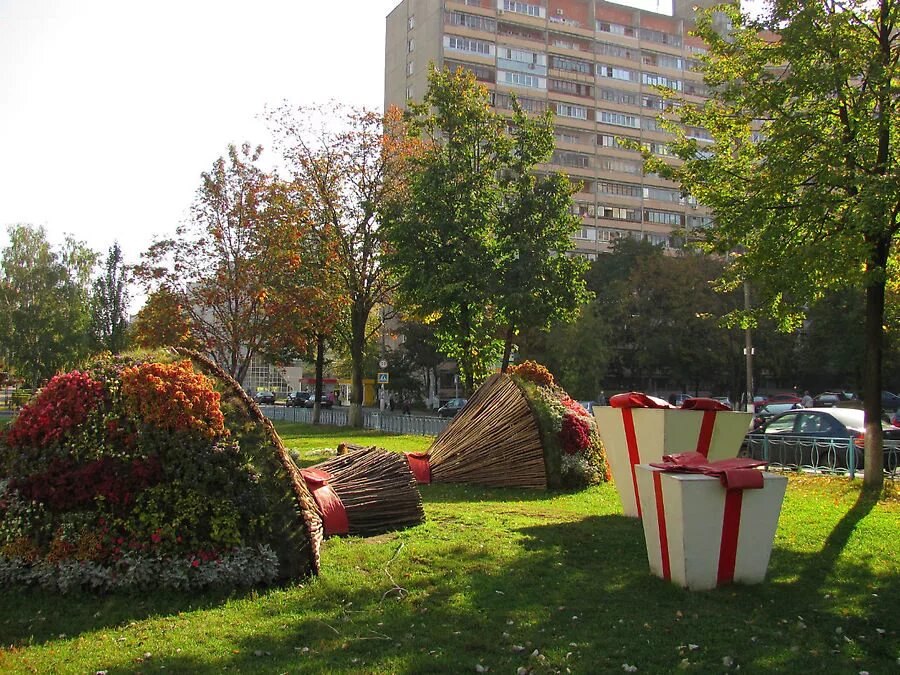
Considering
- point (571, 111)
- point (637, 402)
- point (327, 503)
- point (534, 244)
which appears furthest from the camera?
point (571, 111)

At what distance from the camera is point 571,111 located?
225 feet

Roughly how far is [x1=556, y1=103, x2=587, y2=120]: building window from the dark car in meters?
56.0

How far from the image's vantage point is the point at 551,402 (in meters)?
12.4

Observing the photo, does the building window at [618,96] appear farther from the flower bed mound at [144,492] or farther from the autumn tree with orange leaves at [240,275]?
the flower bed mound at [144,492]

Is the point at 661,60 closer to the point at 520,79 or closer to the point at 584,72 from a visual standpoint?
the point at 584,72

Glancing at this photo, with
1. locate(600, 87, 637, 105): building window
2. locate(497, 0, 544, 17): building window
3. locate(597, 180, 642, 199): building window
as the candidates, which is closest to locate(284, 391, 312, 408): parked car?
locate(597, 180, 642, 199): building window

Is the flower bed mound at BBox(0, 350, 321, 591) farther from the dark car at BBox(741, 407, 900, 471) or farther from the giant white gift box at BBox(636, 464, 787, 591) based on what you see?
the dark car at BBox(741, 407, 900, 471)

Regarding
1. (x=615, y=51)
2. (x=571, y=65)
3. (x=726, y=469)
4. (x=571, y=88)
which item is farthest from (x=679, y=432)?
(x=615, y=51)

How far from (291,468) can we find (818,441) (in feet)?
37.2

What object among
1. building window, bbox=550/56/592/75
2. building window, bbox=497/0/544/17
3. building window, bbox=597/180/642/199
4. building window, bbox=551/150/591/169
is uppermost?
building window, bbox=497/0/544/17

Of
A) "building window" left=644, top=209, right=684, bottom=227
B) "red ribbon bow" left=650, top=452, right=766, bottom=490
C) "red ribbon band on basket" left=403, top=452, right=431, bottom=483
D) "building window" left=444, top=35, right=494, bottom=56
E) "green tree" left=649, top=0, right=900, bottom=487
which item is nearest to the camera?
"red ribbon bow" left=650, top=452, right=766, bottom=490

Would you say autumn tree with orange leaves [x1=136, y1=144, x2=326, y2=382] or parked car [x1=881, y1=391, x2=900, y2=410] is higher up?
autumn tree with orange leaves [x1=136, y1=144, x2=326, y2=382]

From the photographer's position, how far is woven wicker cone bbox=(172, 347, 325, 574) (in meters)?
6.11

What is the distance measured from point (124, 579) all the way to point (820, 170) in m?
9.86
